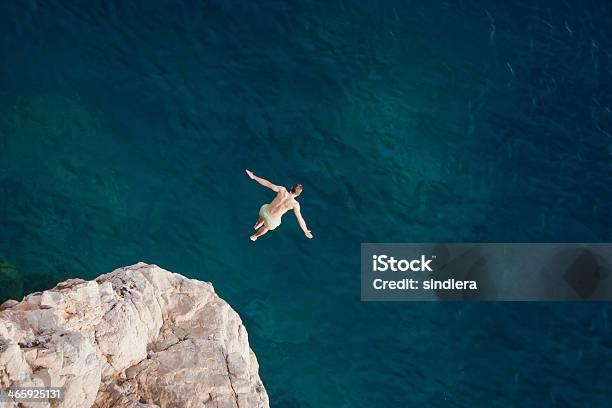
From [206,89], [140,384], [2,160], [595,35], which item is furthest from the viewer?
[595,35]

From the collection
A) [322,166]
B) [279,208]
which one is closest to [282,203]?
[279,208]

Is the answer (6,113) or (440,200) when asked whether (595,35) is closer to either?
(440,200)

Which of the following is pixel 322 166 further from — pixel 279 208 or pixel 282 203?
pixel 282 203

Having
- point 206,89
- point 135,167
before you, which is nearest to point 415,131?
point 206,89

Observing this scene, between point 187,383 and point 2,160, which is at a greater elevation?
point 2,160

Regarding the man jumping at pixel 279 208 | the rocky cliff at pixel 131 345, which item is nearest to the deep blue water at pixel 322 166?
the man jumping at pixel 279 208

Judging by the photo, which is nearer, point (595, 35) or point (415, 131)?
point (415, 131)

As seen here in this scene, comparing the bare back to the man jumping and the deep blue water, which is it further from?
the deep blue water
